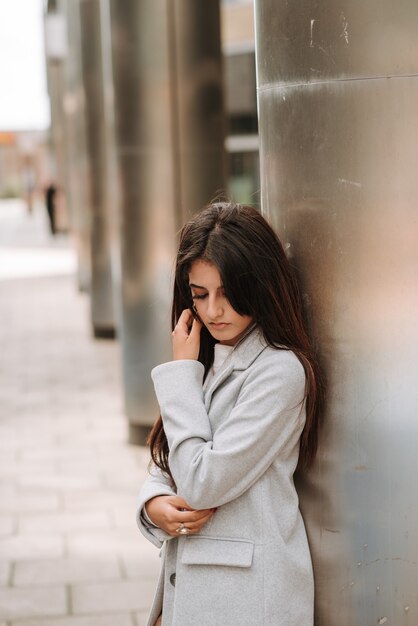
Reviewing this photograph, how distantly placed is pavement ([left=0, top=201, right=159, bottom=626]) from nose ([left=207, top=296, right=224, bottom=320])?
2.57m

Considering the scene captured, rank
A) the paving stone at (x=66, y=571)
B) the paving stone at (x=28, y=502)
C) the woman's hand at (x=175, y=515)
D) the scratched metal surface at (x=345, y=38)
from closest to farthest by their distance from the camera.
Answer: the scratched metal surface at (x=345, y=38) → the woman's hand at (x=175, y=515) → the paving stone at (x=66, y=571) → the paving stone at (x=28, y=502)

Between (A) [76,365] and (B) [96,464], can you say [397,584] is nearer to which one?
(B) [96,464]

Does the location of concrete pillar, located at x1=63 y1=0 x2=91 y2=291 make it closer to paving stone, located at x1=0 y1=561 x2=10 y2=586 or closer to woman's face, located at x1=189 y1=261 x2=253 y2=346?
paving stone, located at x1=0 y1=561 x2=10 y2=586

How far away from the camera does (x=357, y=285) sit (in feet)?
7.79

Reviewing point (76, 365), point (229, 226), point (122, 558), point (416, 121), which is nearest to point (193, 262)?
point (229, 226)

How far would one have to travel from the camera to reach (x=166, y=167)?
7230 millimetres

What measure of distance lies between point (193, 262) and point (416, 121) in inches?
22.8

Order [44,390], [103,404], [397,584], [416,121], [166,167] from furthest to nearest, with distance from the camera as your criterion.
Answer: [44,390], [103,404], [166,167], [397,584], [416,121]

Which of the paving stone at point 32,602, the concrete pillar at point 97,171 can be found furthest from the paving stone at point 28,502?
the concrete pillar at point 97,171

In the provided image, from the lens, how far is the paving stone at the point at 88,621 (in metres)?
4.57

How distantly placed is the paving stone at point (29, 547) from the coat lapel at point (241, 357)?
3.28 meters

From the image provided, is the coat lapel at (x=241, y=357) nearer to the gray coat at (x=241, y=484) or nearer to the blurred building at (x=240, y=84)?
the gray coat at (x=241, y=484)

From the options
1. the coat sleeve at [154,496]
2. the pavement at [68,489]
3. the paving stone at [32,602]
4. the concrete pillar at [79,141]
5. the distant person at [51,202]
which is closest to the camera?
the coat sleeve at [154,496]

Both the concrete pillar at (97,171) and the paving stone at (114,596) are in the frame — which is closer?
the paving stone at (114,596)
